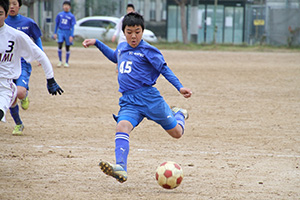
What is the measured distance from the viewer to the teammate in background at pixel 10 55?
4.86 m

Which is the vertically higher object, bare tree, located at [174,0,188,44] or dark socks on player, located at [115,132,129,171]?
bare tree, located at [174,0,188,44]

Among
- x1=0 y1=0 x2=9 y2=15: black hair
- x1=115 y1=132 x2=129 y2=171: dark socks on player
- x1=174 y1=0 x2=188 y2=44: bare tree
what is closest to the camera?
x1=115 y1=132 x2=129 y2=171: dark socks on player

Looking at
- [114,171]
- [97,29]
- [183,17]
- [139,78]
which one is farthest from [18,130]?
[183,17]

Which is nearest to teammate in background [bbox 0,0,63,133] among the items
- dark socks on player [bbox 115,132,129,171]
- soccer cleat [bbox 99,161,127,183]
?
dark socks on player [bbox 115,132,129,171]

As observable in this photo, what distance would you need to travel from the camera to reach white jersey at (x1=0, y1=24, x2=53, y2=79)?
16.2ft

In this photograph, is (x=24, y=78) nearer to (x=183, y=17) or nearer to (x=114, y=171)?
(x=114, y=171)

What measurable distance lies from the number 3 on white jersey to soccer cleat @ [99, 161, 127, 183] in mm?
1068

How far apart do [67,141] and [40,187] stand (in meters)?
2.07

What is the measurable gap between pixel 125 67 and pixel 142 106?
1.52 feet

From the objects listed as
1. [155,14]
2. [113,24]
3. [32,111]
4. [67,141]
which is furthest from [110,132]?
[155,14]

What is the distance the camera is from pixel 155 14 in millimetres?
32406

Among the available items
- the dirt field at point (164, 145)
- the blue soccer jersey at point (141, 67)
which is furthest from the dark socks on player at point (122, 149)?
the blue soccer jersey at point (141, 67)

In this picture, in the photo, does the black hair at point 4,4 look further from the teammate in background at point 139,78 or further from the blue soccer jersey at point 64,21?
the blue soccer jersey at point 64,21

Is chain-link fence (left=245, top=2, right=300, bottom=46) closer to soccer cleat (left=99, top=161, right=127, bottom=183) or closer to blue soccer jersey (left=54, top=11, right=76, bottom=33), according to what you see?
blue soccer jersey (left=54, top=11, right=76, bottom=33)
